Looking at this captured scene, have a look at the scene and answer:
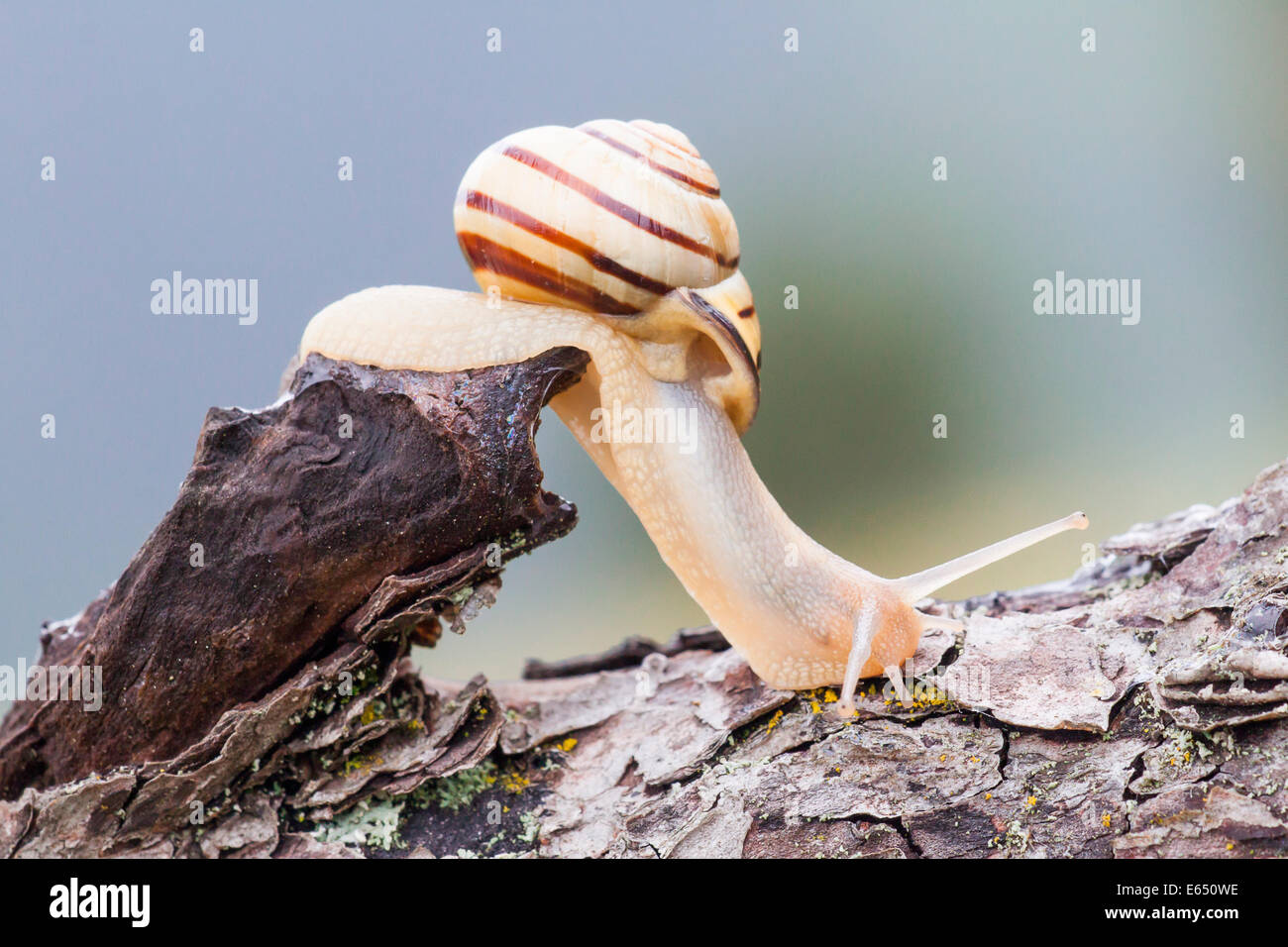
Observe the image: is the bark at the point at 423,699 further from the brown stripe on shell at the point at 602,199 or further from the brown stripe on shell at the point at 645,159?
the brown stripe on shell at the point at 645,159

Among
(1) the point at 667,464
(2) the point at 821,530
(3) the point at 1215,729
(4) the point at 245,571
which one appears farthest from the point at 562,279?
(2) the point at 821,530

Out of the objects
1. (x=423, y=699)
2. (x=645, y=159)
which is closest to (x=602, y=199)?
(x=645, y=159)

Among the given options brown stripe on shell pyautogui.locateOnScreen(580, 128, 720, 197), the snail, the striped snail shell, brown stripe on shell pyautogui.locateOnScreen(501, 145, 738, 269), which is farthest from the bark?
brown stripe on shell pyautogui.locateOnScreen(580, 128, 720, 197)

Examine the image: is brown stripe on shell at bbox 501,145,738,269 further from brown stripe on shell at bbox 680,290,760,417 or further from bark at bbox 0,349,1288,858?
bark at bbox 0,349,1288,858

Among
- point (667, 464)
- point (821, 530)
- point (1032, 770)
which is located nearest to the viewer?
point (1032, 770)

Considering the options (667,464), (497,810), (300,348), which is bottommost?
(497,810)

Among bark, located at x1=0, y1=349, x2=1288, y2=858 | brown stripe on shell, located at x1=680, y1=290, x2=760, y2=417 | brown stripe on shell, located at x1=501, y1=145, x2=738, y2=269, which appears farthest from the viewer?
brown stripe on shell, located at x1=680, y1=290, x2=760, y2=417
